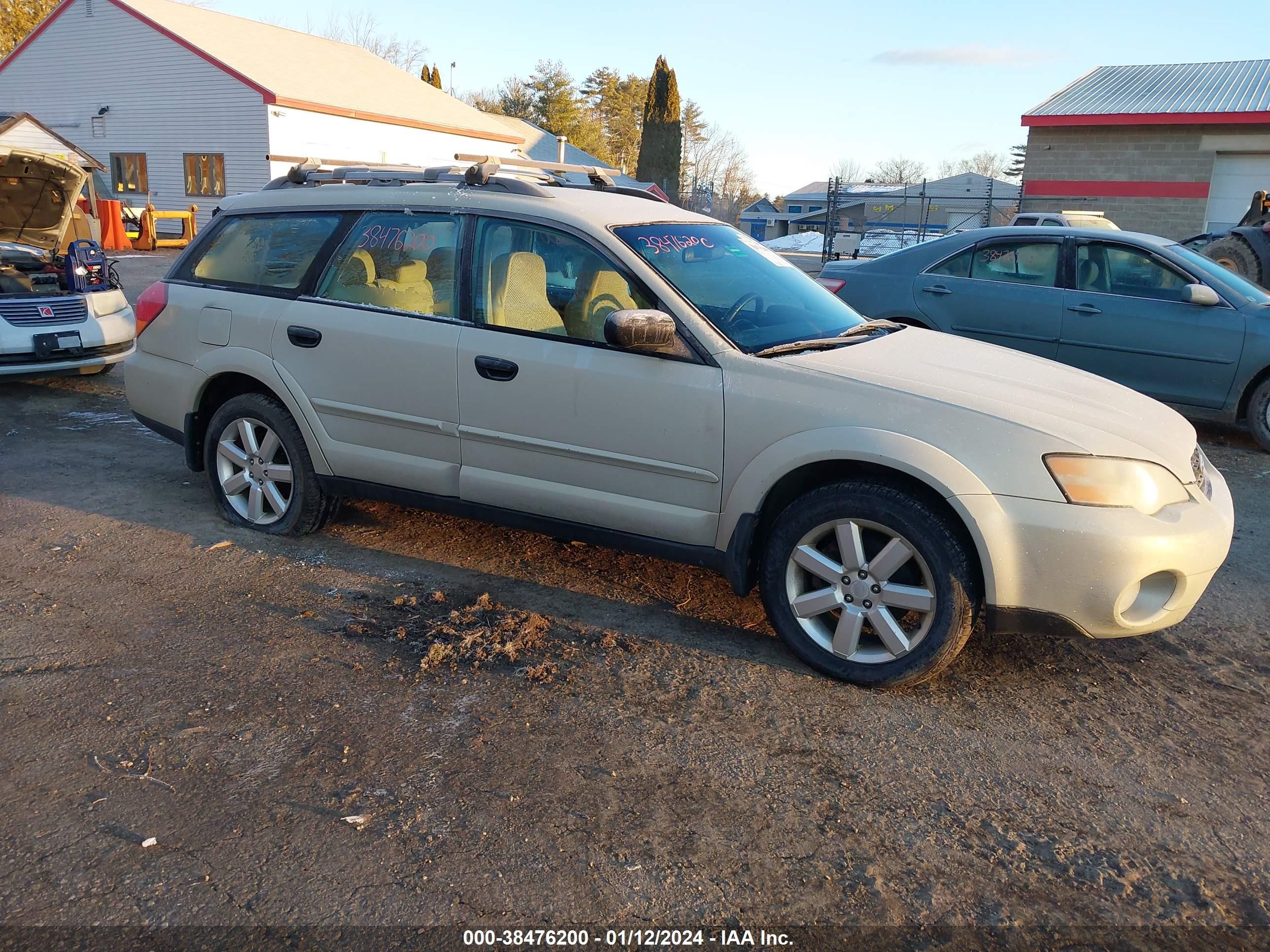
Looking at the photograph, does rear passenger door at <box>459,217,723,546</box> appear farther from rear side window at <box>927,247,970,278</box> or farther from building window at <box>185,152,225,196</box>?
building window at <box>185,152,225,196</box>

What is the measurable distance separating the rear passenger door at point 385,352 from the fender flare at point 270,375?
37mm

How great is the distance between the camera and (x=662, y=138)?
58.3 m

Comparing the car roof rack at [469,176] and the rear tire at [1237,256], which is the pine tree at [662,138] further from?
the car roof rack at [469,176]

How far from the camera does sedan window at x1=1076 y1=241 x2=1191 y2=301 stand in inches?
Result: 290

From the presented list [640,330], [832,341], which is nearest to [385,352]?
[640,330]

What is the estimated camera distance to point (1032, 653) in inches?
155

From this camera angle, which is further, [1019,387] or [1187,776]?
[1019,387]

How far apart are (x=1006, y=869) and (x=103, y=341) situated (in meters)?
7.85

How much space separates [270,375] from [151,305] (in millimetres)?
1011

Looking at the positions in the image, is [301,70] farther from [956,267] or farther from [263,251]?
[263,251]

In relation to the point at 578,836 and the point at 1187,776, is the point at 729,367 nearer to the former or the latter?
the point at 578,836

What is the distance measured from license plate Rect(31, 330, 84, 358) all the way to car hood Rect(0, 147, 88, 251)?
1.64 meters

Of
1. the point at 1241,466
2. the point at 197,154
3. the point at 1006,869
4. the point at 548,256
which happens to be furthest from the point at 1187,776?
the point at 197,154

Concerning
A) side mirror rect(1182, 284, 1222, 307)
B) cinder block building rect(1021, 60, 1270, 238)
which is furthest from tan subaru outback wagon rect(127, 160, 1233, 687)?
cinder block building rect(1021, 60, 1270, 238)
